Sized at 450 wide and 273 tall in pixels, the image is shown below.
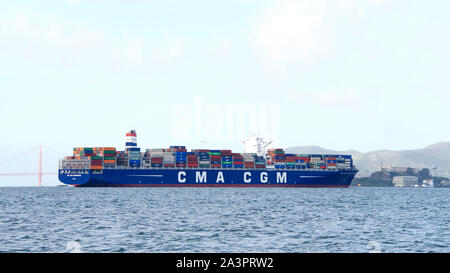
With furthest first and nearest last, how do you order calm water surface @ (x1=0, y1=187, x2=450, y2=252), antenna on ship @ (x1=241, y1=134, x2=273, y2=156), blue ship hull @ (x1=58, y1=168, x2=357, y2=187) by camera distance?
antenna on ship @ (x1=241, y1=134, x2=273, y2=156) → blue ship hull @ (x1=58, y1=168, x2=357, y2=187) → calm water surface @ (x1=0, y1=187, x2=450, y2=252)

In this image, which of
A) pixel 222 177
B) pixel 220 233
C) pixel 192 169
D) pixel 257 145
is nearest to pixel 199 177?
pixel 192 169

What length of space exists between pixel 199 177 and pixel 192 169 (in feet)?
8.22

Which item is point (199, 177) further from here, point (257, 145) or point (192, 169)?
point (257, 145)

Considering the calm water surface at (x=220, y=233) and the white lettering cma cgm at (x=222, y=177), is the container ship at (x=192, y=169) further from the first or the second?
the calm water surface at (x=220, y=233)

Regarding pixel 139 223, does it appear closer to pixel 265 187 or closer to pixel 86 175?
pixel 86 175

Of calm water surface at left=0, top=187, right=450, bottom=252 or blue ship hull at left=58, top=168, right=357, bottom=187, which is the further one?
blue ship hull at left=58, top=168, right=357, bottom=187

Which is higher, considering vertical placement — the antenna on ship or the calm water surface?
the antenna on ship

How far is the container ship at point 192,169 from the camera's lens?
355ft

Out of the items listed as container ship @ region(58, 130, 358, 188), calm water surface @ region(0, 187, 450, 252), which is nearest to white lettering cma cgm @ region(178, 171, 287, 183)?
container ship @ region(58, 130, 358, 188)

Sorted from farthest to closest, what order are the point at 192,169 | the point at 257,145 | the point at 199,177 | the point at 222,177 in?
the point at 257,145
the point at 222,177
the point at 199,177
the point at 192,169

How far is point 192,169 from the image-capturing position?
110500 millimetres

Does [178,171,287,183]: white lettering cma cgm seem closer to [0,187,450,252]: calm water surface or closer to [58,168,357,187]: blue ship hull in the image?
[58,168,357,187]: blue ship hull

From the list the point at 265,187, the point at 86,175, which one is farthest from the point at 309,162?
the point at 86,175

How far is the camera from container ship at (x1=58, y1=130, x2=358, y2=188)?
108125mm
